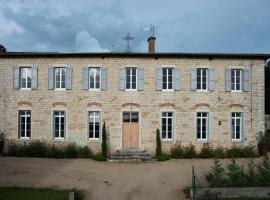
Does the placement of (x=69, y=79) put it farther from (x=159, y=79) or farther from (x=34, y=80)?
(x=159, y=79)

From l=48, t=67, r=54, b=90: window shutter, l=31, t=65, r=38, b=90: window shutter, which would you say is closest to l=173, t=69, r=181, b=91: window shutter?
l=48, t=67, r=54, b=90: window shutter

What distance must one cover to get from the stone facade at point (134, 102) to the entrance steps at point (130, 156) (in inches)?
24.1

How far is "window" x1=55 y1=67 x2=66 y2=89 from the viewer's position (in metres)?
20.3

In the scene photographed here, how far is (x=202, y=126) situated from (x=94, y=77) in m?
7.20

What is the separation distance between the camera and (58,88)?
20266 mm

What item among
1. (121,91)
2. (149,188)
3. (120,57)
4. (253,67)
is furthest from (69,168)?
(253,67)

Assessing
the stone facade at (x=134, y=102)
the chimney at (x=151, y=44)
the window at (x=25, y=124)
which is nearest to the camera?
the stone facade at (x=134, y=102)

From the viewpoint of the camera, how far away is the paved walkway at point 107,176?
40.0 ft

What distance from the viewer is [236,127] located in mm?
20312

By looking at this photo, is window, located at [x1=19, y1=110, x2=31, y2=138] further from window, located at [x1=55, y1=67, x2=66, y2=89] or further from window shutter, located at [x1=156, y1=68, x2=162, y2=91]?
window shutter, located at [x1=156, y1=68, x2=162, y2=91]

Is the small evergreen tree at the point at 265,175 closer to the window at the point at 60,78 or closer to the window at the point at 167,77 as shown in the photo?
the window at the point at 167,77

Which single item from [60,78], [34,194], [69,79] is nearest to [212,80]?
[69,79]

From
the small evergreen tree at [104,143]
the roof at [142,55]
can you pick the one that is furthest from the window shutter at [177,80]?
the small evergreen tree at [104,143]

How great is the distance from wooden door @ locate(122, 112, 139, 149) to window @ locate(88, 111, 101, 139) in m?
1.57
